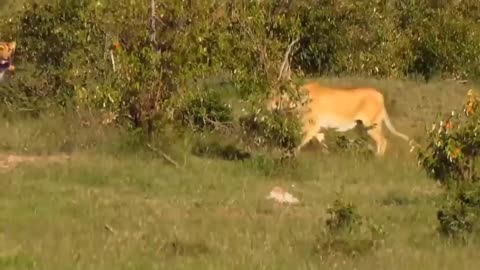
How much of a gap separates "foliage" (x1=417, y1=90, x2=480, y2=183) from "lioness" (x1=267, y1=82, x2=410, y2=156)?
182 inches

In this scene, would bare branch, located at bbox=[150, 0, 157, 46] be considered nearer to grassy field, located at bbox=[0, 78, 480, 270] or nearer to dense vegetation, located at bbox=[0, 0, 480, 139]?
dense vegetation, located at bbox=[0, 0, 480, 139]

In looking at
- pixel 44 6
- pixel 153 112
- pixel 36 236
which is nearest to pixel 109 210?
pixel 36 236

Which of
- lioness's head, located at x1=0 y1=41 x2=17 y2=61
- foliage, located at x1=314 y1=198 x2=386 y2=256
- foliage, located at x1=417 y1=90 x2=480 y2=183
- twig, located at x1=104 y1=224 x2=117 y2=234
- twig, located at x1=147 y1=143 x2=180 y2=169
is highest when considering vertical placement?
foliage, located at x1=417 y1=90 x2=480 y2=183

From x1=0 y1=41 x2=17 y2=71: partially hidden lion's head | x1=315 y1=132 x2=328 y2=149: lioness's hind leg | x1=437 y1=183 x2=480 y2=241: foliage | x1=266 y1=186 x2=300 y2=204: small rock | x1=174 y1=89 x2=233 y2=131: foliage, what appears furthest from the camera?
x1=0 y1=41 x2=17 y2=71: partially hidden lion's head

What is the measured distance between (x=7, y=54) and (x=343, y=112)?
5901 mm

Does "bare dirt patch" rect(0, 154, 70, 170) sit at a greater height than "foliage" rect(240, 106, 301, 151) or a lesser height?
lesser

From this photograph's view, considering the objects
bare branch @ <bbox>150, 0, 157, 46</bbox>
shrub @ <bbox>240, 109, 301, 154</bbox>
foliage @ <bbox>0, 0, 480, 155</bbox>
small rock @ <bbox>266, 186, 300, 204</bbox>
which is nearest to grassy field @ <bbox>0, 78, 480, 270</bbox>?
small rock @ <bbox>266, 186, 300, 204</bbox>

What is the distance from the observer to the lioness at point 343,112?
536 inches

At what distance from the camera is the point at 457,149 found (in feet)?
28.0

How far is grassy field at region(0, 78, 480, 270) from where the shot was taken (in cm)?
709

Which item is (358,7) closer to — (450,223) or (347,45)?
(347,45)

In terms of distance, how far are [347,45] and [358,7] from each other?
84 cm

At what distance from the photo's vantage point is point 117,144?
12.5m

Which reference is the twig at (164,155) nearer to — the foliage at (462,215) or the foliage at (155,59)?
the foliage at (155,59)
